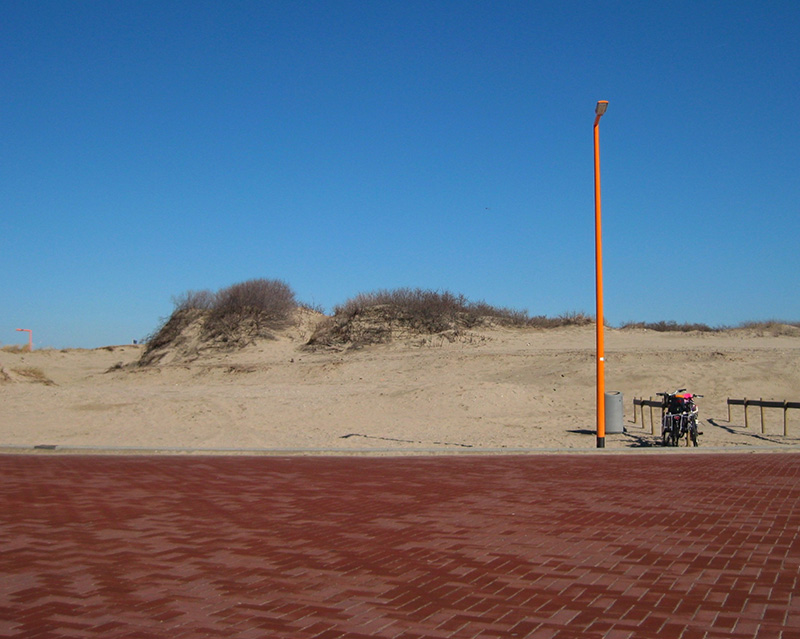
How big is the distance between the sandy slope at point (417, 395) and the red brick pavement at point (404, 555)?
236 inches

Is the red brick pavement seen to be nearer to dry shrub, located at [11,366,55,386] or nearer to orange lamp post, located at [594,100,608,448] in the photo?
orange lamp post, located at [594,100,608,448]

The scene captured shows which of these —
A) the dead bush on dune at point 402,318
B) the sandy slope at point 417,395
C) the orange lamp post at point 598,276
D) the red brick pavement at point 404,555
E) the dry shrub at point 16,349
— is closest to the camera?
the red brick pavement at point 404,555

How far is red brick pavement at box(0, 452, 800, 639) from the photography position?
518 centimetres

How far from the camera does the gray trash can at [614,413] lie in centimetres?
2008

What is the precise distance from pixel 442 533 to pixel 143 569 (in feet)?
9.72

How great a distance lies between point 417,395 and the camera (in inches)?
1035

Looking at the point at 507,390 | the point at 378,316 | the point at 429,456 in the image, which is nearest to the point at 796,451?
the point at 429,456

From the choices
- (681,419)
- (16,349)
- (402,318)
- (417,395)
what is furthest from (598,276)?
(16,349)

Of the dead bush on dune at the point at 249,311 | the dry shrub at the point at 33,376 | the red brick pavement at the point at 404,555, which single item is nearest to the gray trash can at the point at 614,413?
the red brick pavement at the point at 404,555

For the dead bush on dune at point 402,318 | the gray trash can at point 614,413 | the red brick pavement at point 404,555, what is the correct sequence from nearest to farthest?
1. the red brick pavement at point 404,555
2. the gray trash can at point 614,413
3. the dead bush on dune at point 402,318

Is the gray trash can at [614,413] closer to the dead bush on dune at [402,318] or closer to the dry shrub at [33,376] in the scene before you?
the dead bush on dune at [402,318]

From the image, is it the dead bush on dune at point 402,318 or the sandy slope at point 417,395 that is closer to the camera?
the sandy slope at point 417,395

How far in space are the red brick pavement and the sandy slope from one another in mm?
5984

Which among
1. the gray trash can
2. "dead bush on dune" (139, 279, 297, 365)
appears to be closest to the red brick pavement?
the gray trash can
